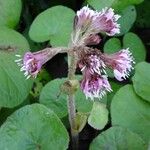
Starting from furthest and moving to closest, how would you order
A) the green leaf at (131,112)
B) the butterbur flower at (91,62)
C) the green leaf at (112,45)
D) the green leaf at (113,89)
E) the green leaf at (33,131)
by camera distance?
the green leaf at (112,45) → the green leaf at (113,89) → the green leaf at (131,112) → the green leaf at (33,131) → the butterbur flower at (91,62)

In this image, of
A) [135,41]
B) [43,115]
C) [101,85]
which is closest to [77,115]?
[43,115]

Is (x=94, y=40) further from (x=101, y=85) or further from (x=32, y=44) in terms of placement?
(x=32, y=44)

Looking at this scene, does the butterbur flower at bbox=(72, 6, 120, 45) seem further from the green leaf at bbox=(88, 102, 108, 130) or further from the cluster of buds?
the green leaf at bbox=(88, 102, 108, 130)

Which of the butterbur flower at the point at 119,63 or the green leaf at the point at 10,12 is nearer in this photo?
the butterbur flower at the point at 119,63

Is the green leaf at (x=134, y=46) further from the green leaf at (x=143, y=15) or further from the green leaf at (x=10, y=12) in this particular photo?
the green leaf at (x=10, y=12)

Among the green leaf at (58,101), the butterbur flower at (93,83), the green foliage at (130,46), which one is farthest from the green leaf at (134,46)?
the butterbur flower at (93,83)

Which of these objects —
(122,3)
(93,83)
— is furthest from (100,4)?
(93,83)

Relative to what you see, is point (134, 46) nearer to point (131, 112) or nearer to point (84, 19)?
point (131, 112)
